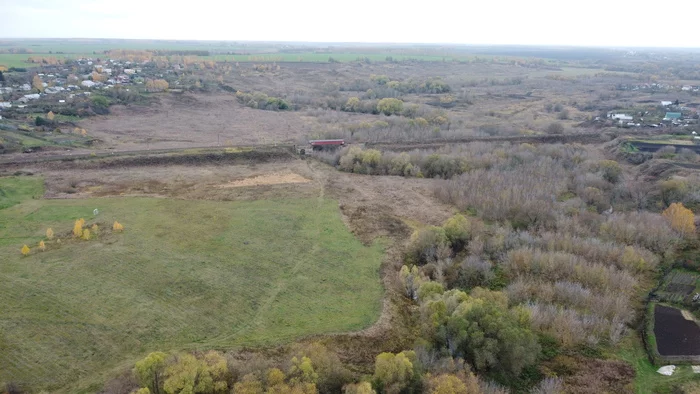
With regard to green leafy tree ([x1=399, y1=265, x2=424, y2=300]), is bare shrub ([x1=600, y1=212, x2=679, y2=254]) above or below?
above

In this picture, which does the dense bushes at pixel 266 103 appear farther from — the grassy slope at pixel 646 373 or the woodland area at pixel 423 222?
the grassy slope at pixel 646 373

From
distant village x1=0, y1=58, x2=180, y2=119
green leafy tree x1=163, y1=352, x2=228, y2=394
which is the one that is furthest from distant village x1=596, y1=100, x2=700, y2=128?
distant village x1=0, y1=58, x2=180, y2=119

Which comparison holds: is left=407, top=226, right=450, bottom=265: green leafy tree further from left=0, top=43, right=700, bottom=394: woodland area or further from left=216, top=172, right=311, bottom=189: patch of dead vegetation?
left=216, top=172, right=311, bottom=189: patch of dead vegetation

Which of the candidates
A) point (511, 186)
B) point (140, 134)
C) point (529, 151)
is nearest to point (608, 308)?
point (511, 186)

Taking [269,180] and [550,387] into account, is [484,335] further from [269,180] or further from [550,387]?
[269,180]

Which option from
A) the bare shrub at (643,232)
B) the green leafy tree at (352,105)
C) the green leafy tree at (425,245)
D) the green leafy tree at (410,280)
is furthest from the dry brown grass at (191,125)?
the bare shrub at (643,232)

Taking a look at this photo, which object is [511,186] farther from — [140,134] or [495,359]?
[140,134]
